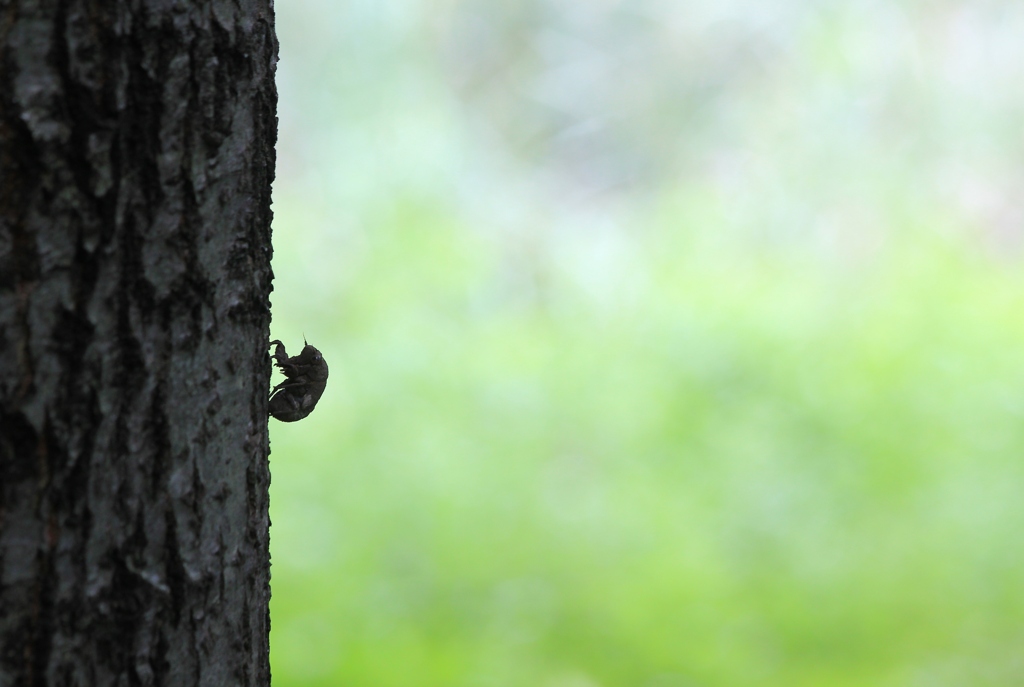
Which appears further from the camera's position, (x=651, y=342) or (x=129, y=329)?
(x=651, y=342)

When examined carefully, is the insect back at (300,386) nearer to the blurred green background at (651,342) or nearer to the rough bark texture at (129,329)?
the rough bark texture at (129,329)

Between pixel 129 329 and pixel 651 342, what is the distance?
4210 mm

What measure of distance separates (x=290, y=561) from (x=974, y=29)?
14.5ft

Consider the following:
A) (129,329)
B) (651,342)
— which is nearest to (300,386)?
(129,329)

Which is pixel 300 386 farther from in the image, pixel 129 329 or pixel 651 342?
pixel 651 342

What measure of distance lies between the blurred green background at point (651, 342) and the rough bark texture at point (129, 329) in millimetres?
2595

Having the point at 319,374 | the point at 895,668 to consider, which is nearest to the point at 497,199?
the point at 895,668

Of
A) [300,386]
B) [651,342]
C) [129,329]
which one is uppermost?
[651,342]

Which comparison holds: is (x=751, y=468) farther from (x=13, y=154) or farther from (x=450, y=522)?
(x=13, y=154)

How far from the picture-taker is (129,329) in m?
0.84

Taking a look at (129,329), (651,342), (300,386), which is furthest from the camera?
(651,342)

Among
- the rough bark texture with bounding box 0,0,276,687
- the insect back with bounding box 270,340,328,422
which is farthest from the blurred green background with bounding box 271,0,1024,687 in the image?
the rough bark texture with bounding box 0,0,276,687

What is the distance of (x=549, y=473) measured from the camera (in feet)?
14.6

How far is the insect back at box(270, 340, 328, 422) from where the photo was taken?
4.94 ft
